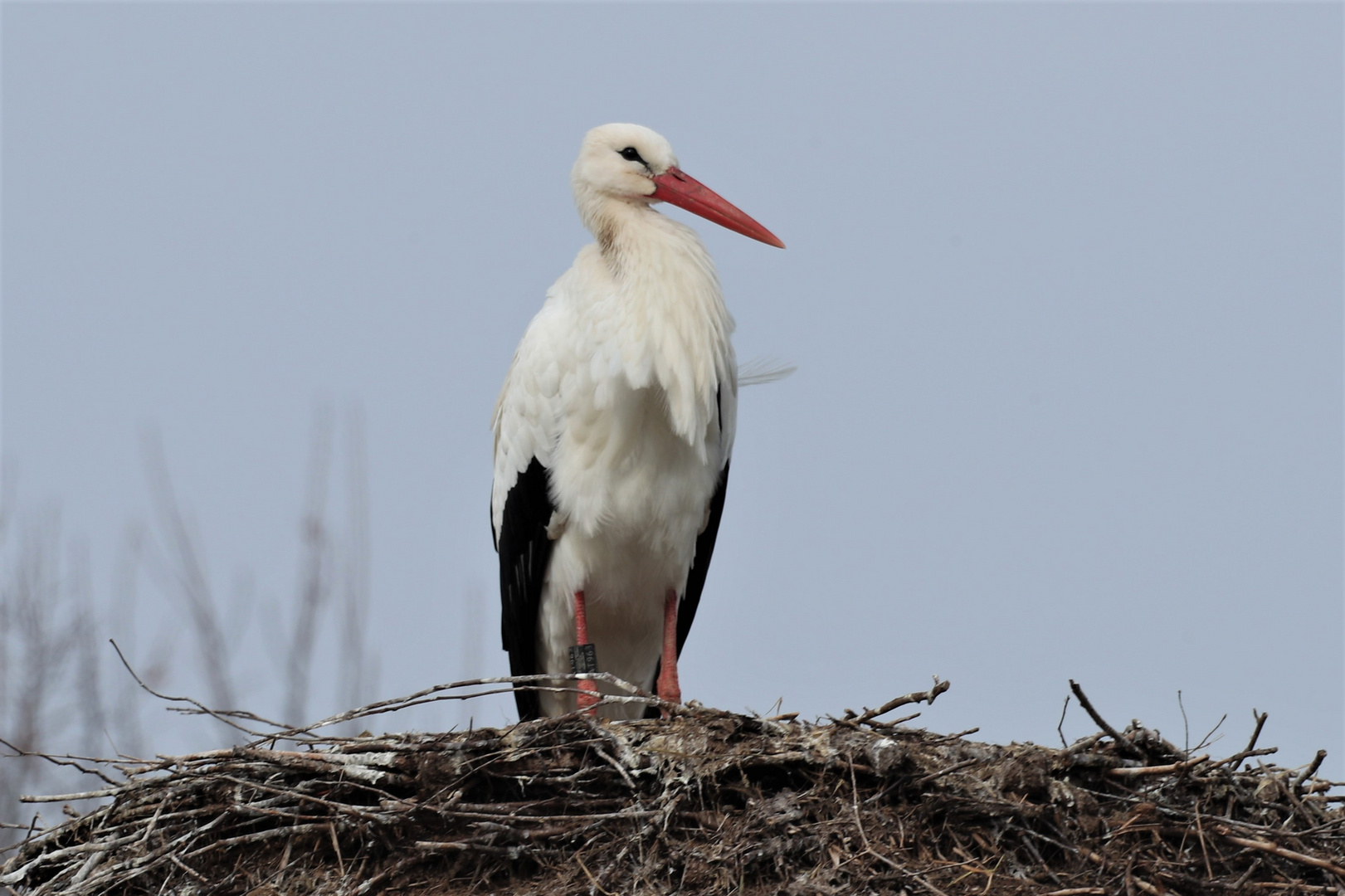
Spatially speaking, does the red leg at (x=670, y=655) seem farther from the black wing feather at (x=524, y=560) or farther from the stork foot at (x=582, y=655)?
the black wing feather at (x=524, y=560)

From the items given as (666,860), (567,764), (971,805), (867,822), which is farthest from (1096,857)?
(567,764)

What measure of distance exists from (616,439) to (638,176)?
1.00 meters

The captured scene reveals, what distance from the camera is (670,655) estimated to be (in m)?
4.94

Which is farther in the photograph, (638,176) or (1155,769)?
(638,176)

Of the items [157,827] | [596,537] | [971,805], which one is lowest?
[157,827]

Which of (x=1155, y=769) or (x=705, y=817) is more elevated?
(x=1155, y=769)

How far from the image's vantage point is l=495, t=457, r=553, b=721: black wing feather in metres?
4.77

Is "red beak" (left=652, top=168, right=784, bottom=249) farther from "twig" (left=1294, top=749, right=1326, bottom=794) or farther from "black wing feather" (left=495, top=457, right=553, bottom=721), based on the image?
"twig" (left=1294, top=749, right=1326, bottom=794)

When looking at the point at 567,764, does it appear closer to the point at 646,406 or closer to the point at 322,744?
the point at 322,744

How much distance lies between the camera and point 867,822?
3.47 metres

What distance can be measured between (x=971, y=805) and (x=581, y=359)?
71.0 inches

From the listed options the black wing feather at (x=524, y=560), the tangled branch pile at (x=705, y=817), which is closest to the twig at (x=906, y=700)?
the tangled branch pile at (x=705, y=817)

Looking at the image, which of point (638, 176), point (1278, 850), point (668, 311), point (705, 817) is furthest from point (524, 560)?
point (1278, 850)

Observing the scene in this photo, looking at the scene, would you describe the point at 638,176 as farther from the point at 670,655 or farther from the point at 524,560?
the point at 670,655
